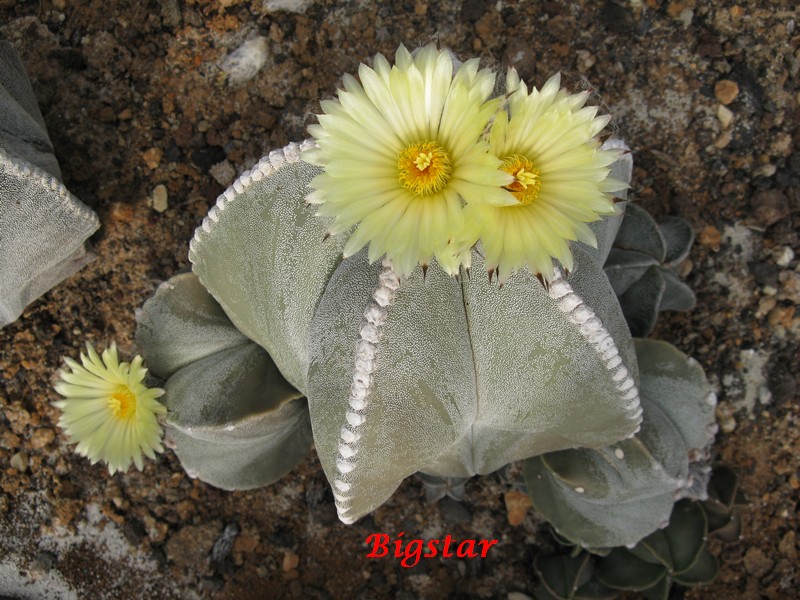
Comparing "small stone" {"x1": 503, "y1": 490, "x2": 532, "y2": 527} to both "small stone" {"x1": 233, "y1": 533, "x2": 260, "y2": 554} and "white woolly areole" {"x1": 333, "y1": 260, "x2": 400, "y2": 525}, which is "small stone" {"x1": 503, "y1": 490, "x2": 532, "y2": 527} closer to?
"small stone" {"x1": 233, "y1": 533, "x2": 260, "y2": 554}

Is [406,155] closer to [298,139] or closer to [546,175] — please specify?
[546,175]

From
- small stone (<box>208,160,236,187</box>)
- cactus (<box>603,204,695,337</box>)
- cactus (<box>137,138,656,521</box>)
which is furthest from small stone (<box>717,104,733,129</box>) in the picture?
small stone (<box>208,160,236,187</box>)

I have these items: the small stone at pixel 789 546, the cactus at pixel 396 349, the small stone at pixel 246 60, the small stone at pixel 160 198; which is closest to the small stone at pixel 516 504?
the cactus at pixel 396 349

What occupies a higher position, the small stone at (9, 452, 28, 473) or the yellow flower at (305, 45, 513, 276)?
the yellow flower at (305, 45, 513, 276)

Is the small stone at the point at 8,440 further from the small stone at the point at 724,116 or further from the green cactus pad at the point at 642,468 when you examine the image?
the small stone at the point at 724,116

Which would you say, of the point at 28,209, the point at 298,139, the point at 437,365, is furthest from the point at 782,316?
the point at 28,209

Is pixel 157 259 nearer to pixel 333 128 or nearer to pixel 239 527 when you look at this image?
pixel 239 527
